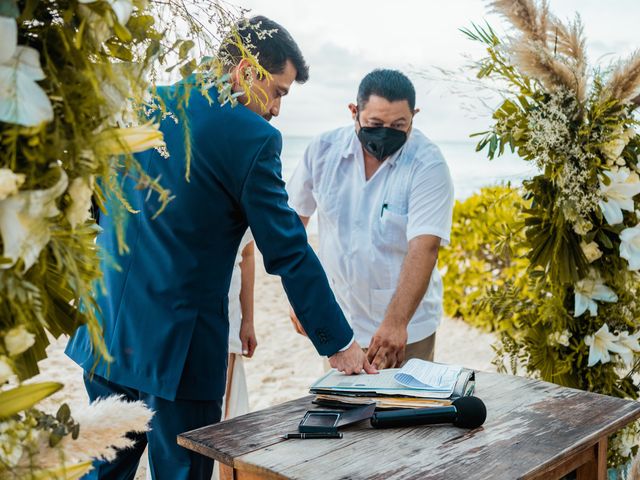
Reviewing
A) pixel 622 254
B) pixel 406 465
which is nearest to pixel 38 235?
pixel 406 465

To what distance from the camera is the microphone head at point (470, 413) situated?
2039 millimetres

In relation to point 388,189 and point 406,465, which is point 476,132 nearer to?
point 388,189

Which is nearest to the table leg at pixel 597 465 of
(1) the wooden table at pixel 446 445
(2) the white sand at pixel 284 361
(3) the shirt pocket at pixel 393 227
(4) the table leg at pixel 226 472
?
(1) the wooden table at pixel 446 445

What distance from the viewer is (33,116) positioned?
0.75 metres

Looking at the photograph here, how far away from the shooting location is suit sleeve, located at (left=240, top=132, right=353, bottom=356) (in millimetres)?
2189

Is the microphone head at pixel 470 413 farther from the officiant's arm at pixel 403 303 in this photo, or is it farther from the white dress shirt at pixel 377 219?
the white dress shirt at pixel 377 219

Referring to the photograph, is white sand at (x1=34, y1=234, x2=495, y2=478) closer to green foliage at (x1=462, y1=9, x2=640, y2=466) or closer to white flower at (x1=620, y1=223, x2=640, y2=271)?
green foliage at (x1=462, y1=9, x2=640, y2=466)

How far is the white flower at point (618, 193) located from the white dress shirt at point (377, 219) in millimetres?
684

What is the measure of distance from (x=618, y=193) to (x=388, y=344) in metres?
1.14

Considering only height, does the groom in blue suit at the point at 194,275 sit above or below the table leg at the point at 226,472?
above

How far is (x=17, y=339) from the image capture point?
0.82 m

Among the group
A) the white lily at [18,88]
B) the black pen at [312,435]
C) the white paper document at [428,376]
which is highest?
Answer: the white lily at [18,88]

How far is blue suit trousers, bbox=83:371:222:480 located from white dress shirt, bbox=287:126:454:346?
1.28 m

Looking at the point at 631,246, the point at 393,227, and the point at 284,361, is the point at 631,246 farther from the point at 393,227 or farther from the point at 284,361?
the point at 284,361
